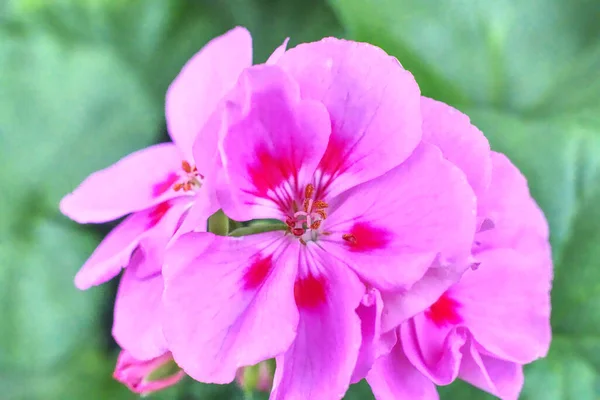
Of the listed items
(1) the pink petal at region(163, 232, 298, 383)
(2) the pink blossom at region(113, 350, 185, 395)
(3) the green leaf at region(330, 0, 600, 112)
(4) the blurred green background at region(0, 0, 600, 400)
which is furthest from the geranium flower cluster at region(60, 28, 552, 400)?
(3) the green leaf at region(330, 0, 600, 112)

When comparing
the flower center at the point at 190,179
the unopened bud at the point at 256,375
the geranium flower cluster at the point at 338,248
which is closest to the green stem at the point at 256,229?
the geranium flower cluster at the point at 338,248

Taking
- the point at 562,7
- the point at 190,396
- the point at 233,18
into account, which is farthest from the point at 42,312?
the point at 562,7

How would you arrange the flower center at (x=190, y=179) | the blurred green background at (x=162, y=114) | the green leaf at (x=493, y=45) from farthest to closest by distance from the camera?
the green leaf at (x=493, y=45) < the blurred green background at (x=162, y=114) < the flower center at (x=190, y=179)

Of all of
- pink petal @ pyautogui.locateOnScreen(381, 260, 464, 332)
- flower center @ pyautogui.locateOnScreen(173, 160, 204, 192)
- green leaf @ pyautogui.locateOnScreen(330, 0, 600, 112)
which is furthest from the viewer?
green leaf @ pyautogui.locateOnScreen(330, 0, 600, 112)

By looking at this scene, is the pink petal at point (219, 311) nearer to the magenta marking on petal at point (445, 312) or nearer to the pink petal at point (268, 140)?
the pink petal at point (268, 140)

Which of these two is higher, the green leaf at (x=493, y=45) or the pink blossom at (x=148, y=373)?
the green leaf at (x=493, y=45)

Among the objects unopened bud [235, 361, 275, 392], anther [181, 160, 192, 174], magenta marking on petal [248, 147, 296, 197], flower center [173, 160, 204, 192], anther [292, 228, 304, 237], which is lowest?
unopened bud [235, 361, 275, 392]

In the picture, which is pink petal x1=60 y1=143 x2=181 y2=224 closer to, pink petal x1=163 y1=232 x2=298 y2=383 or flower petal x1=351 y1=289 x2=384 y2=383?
pink petal x1=163 y1=232 x2=298 y2=383

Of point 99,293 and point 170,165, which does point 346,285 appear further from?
point 99,293

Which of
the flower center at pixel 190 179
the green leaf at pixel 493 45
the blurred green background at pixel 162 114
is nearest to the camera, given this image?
the flower center at pixel 190 179
